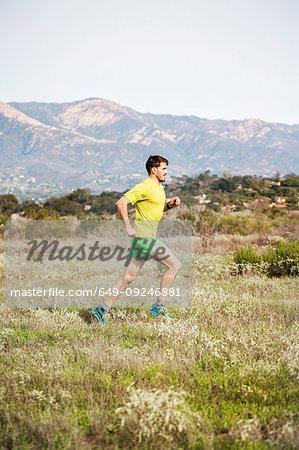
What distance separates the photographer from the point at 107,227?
17359mm

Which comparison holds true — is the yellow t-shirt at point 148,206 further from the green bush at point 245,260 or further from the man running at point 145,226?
the green bush at point 245,260

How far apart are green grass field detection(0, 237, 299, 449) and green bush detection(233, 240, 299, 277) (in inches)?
134

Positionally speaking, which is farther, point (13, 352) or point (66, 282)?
point (66, 282)

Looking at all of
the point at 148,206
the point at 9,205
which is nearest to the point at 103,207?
the point at 9,205

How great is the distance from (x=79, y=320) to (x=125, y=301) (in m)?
1.42

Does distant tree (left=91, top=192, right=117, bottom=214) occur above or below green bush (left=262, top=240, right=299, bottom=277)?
below

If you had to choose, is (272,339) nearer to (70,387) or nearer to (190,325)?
(190,325)

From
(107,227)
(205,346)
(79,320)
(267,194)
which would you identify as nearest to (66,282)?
(79,320)

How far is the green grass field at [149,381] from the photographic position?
261 cm

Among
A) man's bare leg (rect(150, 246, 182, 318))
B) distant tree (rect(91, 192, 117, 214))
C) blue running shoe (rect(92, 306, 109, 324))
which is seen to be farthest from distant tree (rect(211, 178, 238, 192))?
blue running shoe (rect(92, 306, 109, 324))

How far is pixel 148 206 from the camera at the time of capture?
202 inches

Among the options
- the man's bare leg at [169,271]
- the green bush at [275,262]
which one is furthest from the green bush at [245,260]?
the man's bare leg at [169,271]

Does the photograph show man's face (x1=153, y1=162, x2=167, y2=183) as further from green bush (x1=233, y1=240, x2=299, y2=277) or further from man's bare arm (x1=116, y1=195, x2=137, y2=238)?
green bush (x1=233, y1=240, x2=299, y2=277)

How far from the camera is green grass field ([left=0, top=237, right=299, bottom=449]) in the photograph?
2609 mm
